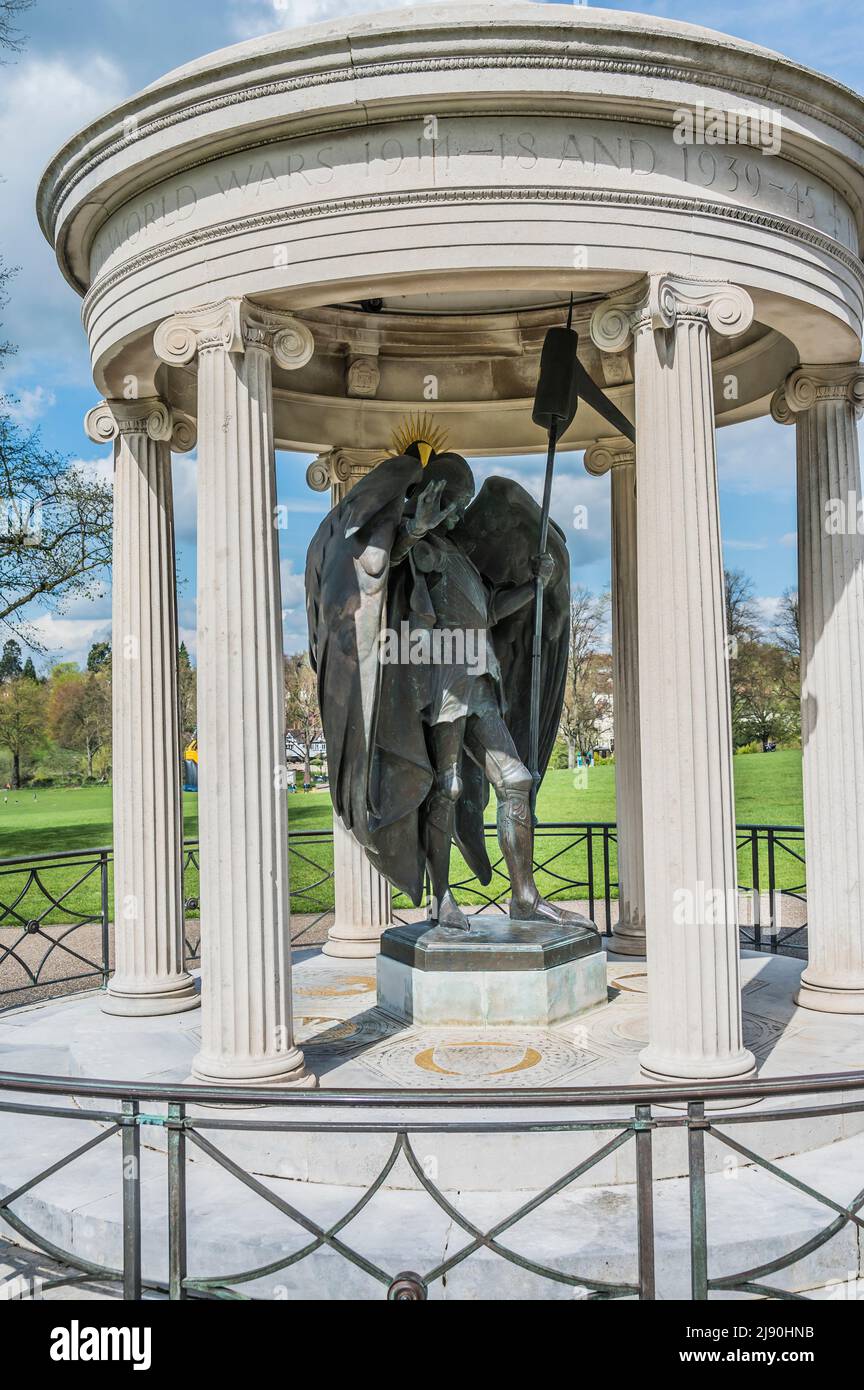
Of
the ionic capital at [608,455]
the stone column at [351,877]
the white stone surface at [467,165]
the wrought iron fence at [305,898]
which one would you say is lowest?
the wrought iron fence at [305,898]

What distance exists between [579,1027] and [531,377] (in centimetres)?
557

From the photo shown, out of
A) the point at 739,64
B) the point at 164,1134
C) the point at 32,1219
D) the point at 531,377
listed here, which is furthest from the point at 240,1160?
the point at 531,377

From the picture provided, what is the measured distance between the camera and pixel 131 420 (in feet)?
27.7

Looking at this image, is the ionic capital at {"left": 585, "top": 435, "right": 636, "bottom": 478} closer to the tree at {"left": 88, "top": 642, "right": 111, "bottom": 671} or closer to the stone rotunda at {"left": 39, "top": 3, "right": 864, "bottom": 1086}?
the stone rotunda at {"left": 39, "top": 3, "right": 864, "bottom": 1086}

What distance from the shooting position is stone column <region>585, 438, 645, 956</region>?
9.88m

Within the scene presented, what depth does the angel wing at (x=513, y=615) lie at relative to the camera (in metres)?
8.77

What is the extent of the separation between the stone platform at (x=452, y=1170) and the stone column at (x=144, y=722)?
0.83 m

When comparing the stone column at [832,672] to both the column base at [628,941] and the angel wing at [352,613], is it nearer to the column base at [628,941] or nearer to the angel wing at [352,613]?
the column base at [628,941]

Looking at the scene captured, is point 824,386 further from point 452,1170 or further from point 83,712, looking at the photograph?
point 83,712

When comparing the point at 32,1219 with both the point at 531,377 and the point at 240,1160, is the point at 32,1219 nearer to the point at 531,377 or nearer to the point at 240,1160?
the point at 240,1160

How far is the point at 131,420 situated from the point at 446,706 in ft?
10.3

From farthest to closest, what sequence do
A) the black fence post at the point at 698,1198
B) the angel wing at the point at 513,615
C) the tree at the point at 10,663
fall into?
the tree at the point at 10,663 < the angel wing at the point at 513,615 < the black fence post at the point at 698,1198

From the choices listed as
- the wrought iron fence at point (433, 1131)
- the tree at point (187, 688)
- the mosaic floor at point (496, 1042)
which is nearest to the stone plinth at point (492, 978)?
the mosaic floor at point (496, 1042)
